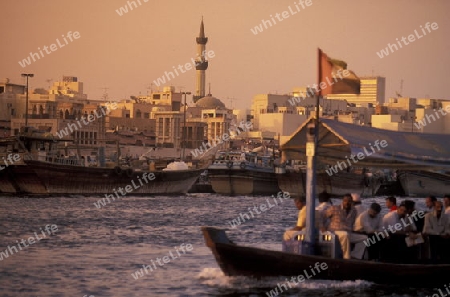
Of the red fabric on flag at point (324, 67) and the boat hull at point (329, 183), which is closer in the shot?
the red fabric on flag at point (324, 67)

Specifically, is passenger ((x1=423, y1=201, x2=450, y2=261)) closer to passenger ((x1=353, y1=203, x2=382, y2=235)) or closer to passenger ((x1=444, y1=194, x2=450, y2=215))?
passenger ((x1=444, y1=194, x2=450, y2=215))

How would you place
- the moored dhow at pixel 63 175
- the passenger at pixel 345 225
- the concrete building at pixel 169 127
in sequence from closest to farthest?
the passenger at pixel 345 225, the moored dhow at pixel 63 175, the concrete building at pixel 169 127

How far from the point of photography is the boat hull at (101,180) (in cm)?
6750

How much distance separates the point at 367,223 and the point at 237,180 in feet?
194

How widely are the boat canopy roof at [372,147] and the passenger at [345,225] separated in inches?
44.3

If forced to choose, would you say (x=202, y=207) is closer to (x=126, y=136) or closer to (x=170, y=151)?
(x=170, y=151)

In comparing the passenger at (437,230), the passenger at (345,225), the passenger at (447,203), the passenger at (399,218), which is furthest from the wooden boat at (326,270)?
the passenger at (447,203)

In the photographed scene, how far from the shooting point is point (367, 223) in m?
24.0

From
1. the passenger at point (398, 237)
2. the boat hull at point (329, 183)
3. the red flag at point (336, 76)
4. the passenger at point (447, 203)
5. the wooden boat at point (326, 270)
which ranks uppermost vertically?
the red flag at point (336, 76)

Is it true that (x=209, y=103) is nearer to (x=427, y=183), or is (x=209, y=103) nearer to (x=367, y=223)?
(x=427, y=183)

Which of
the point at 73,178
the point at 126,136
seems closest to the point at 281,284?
the point at 73,178

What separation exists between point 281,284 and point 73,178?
46.6m

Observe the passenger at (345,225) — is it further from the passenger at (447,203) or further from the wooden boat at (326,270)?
the passenger at (447,203)

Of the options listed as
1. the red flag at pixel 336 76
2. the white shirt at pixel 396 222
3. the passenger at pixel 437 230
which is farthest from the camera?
the passenger at pixel 437 230
